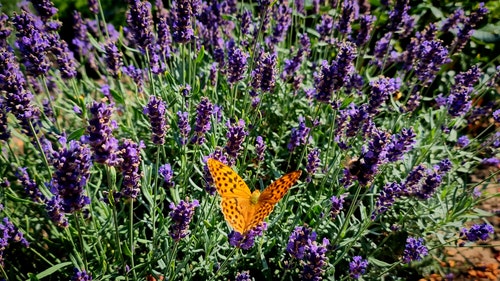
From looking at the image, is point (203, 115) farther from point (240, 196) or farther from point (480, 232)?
point (480, 232)

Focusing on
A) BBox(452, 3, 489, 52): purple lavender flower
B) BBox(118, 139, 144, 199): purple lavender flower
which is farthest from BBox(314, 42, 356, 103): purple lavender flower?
BBox(452, 3, 489, 52): purple lavender flower

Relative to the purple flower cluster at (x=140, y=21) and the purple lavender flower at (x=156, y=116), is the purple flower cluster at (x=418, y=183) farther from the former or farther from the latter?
the purple flower cluster at (x=140, y=21)

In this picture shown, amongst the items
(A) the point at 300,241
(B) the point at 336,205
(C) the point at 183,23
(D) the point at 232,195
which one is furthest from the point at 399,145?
(C) the point at 183,23

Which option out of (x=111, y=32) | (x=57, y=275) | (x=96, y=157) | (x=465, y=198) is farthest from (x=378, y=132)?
(x=111, y=32)

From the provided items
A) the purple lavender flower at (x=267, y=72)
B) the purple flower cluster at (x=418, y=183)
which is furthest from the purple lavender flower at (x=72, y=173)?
the purple flower cluster at (x=418, y=183)

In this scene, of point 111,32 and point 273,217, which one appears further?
point 111,32

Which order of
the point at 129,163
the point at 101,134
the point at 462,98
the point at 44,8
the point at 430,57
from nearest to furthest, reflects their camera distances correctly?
the point at 101,134, the point at 129,163, the point at 44,8, the point at 462,98, the point at 430,57

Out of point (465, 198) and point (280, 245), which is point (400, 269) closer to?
point (465, 198)
